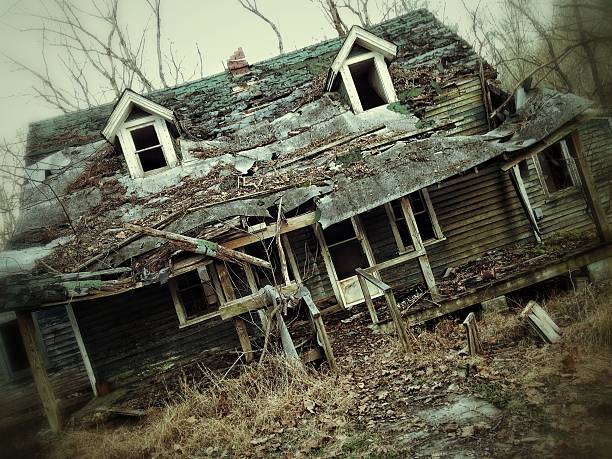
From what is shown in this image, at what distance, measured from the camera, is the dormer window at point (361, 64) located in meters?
10.3

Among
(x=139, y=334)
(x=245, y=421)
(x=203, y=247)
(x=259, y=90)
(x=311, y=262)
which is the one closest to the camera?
(x=245, y=421)

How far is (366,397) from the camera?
4914 millimetres

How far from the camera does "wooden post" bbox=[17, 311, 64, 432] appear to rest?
243 inches

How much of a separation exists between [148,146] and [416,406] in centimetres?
1064

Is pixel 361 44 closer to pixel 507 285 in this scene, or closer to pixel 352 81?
pixel 352 81

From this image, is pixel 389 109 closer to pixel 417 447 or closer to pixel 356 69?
pixel 356 69

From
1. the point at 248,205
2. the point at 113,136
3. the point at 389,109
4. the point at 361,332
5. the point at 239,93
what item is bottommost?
the point at 361,332

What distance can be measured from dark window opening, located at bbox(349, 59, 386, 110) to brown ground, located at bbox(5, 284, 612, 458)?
295 inches

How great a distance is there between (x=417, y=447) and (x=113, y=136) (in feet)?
34.3

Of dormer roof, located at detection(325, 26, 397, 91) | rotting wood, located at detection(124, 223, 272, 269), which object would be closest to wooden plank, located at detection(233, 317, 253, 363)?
rotting wood, located at detection(124, 223, 272, 269)

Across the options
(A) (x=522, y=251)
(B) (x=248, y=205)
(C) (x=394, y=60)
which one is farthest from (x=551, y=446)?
(C) (x=394, y=60)

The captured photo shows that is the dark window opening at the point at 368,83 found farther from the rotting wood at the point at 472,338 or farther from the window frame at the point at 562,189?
the rotting wood at the point at 472,338

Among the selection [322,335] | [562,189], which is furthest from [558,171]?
[322,335]

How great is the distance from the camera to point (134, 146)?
10422 millimetres
